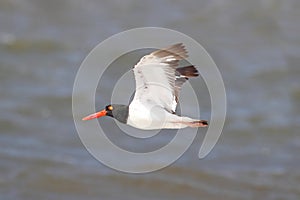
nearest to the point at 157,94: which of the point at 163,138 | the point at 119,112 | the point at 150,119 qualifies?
the point at 150,119

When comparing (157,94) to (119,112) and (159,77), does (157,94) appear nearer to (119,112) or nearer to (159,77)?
(159,77)

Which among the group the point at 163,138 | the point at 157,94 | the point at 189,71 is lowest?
the point at 157,94

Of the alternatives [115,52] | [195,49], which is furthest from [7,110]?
[195,49]

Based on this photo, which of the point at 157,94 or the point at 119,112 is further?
the point at 157,94

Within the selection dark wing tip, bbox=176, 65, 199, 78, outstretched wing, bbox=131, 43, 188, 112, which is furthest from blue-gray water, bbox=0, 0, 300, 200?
dark wing tip, bbox=176, 65, 199, 78

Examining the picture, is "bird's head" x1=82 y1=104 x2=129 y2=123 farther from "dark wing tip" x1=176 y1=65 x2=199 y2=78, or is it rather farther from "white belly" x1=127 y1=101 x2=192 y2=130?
"dark wing tip" x1=176 y1=65 x2=199 y2=78

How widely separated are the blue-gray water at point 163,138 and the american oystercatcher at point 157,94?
5823 millimetres

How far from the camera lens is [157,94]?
11.6 meters

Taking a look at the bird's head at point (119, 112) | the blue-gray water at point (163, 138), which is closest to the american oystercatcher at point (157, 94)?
the bird's head at point (119, 112)

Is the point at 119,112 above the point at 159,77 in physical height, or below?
below

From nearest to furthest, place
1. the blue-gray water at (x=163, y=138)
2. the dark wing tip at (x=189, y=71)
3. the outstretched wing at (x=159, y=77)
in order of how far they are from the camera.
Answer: the outstretched wing at (x=159, y=77) < the dark wing tip at (x=189, y=71) < the blue-gray water at (x=163, y=138)

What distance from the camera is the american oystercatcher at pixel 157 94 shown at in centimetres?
1096

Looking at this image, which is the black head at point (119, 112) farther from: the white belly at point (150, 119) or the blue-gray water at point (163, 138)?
the blue-gray water at point (163, 138)

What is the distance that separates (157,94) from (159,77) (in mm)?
329
